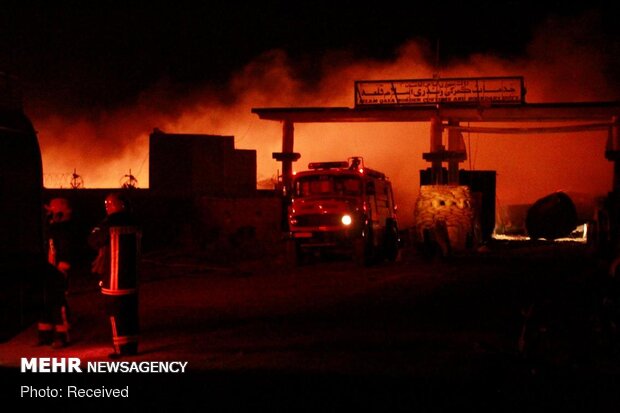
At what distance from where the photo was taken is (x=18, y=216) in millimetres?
8453

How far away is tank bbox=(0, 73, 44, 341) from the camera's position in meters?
8.14

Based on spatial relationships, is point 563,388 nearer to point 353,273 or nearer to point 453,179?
point 353,273

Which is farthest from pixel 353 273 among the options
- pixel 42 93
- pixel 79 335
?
pixel 42 93

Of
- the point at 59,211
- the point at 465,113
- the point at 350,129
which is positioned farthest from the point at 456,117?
the point at 59,211

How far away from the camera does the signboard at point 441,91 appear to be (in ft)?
90.2

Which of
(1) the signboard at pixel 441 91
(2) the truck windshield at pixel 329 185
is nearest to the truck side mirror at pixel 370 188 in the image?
(2) the truck windshield at pixel 329 185

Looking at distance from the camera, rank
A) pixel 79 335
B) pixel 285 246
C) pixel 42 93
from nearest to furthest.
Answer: pixel 79 335, pixel 285 246, pixel 42 93

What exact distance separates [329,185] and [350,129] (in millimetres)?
12533

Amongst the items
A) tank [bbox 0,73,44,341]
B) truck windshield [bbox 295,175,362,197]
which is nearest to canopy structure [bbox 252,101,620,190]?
truck windshield [bbox 295,175,362,197]

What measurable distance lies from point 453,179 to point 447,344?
18598 mm

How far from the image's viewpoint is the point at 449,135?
28.7 metres

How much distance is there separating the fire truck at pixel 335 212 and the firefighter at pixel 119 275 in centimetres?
1206

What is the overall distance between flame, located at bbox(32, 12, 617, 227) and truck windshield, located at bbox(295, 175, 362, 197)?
11.9 metres

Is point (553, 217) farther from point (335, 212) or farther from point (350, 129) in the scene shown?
point (350, 129)
